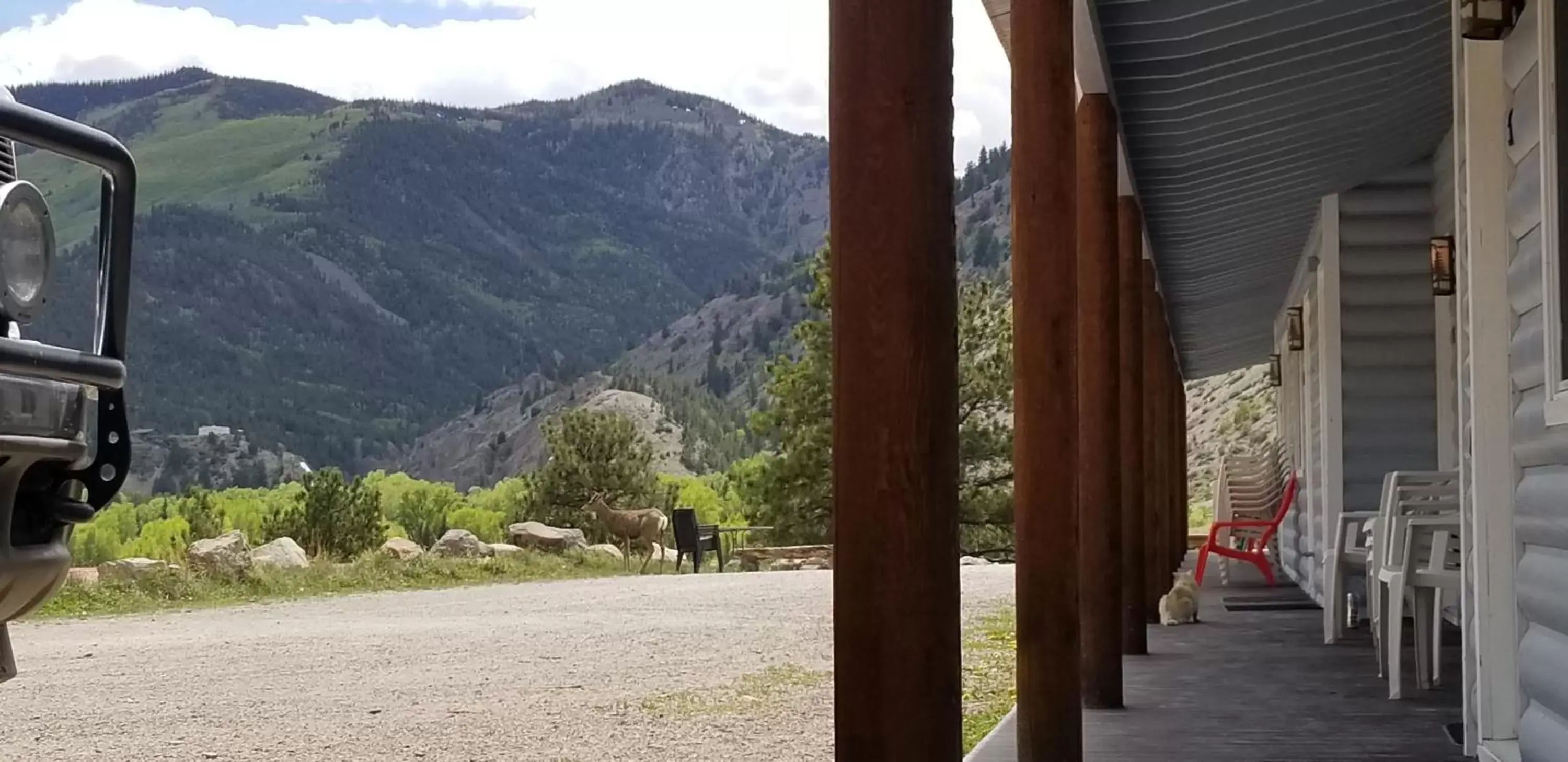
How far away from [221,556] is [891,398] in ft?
54.2

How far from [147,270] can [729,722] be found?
7477cm

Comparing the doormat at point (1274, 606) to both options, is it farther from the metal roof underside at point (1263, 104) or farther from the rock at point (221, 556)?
the rock at point (221, 556)

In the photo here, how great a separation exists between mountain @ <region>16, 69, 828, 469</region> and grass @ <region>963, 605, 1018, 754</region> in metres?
51.8

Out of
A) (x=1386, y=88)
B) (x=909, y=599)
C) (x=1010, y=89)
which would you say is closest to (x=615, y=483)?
(x=1386, y=88)

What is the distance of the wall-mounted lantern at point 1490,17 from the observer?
4.24 m

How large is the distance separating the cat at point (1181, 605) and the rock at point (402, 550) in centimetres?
1290

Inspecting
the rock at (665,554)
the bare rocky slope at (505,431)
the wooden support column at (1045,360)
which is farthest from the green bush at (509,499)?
the wooden support column at (1045,360)

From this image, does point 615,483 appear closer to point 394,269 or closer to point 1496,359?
point 1496,359

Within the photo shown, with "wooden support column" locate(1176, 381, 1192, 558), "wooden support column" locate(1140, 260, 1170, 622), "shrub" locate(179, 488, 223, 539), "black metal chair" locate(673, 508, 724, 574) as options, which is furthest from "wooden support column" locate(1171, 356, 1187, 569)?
"shrub" locate(179, 488, 223, 539)

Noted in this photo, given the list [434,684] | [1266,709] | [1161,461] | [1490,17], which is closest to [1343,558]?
[1266,709]

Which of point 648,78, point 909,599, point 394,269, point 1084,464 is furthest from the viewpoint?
point 648,78

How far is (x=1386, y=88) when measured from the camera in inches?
313

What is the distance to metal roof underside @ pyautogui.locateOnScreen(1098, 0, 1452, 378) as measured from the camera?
20.7 ft

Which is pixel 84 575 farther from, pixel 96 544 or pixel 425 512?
pixel 425 512
